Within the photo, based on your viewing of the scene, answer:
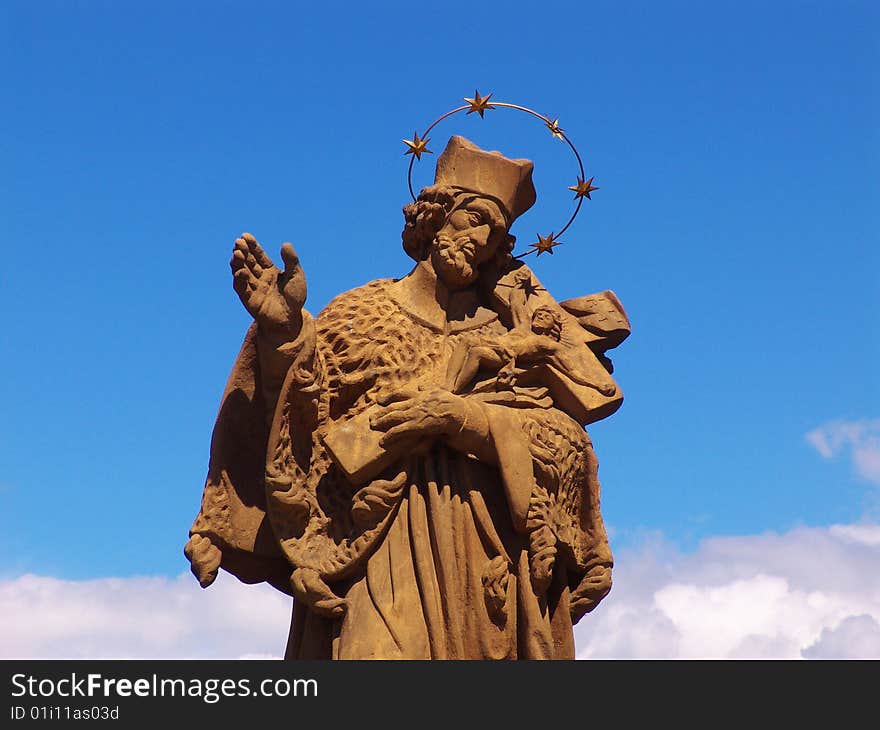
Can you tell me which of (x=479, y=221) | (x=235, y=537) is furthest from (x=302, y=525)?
(x=479, y=221)

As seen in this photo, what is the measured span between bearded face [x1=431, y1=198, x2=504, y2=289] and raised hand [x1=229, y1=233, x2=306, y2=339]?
114 centimetres

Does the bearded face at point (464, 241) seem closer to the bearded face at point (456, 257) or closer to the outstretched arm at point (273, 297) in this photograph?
the bearded face at point (456, 257)

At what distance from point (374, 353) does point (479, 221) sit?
1060 mm

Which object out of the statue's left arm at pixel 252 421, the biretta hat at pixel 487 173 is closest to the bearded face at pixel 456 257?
the biretta hat at pixel 487 173

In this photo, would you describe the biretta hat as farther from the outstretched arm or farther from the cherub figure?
the outstretched arm

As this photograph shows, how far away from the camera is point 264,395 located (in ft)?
40.7

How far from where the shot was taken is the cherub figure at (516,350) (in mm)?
12648

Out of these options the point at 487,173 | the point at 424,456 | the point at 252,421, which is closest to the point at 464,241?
the point at 487,173

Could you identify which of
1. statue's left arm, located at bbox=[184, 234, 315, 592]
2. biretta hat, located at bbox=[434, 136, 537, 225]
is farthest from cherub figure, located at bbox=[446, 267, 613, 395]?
statue's left arm, located at bbox=[184, 234, 315, 592]

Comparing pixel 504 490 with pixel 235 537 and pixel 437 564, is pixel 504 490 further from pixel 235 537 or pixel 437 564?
pixel 235 537

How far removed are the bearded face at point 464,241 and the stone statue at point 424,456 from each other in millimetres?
12

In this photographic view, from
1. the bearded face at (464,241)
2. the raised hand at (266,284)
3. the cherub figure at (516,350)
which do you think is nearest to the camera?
the raised hand at (266,284)

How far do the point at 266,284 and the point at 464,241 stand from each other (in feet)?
4.59
